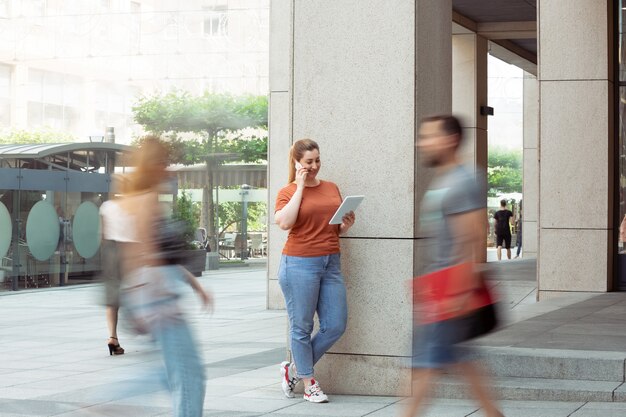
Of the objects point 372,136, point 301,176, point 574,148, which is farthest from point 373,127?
point 574,148

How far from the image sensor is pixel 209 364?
999 cm

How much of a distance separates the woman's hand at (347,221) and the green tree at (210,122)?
91.4ft

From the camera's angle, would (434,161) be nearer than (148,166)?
No

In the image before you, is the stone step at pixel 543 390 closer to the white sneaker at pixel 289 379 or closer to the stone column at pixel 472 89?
the white sneaker at pixel 289 379

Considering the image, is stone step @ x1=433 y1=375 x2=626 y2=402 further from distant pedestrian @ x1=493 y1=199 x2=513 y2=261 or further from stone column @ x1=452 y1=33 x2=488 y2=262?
distant pedestrian @ x1=493 y1=199 x2=513 y2=261

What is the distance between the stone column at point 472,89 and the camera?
2582 centimetres

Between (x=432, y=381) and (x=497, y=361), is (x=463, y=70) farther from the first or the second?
(x=432, y=381)

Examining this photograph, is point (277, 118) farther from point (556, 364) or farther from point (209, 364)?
point (556, 364)

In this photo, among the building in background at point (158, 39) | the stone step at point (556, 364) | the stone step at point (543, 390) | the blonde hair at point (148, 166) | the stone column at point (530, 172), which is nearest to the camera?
the blonde hair at point (148, 166)

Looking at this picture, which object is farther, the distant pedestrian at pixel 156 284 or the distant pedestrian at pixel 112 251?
the distant pedestrian at pixel 112 251

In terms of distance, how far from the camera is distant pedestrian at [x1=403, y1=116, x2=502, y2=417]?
5.54 metres

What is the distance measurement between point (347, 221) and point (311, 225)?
253 millimetres

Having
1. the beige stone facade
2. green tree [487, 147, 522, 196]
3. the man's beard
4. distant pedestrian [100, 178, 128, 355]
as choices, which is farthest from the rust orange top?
green tree [487, 147, 522, 196]

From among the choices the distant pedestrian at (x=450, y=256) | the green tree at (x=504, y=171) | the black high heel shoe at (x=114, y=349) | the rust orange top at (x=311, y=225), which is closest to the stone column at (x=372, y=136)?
the rust orange top at (x=311, y=225)
